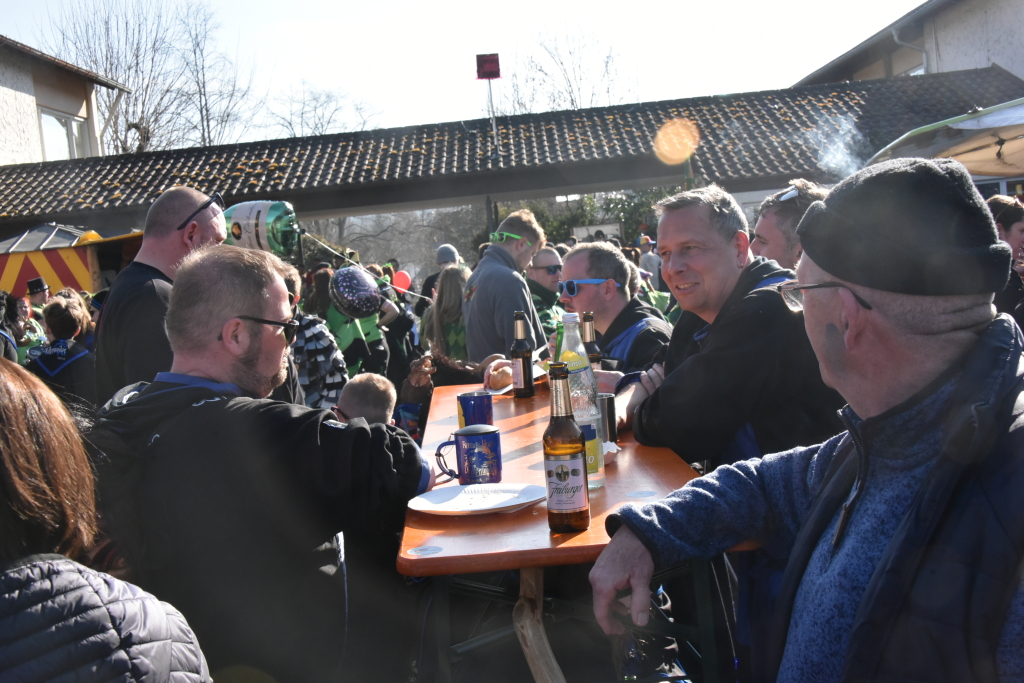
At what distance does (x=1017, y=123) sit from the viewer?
6422 mm

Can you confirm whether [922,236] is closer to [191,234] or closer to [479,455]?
[479,455]

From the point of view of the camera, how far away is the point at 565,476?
6.12 ft

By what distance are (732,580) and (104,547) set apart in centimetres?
243

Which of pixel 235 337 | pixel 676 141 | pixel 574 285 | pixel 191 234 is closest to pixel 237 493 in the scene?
pixel 235 337

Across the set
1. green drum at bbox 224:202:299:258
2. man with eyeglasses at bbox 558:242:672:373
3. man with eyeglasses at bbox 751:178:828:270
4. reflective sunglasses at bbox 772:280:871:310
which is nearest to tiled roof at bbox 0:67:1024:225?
man with eyeglasses at bbox 558:242:672:373

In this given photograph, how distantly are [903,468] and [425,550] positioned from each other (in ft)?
3.49

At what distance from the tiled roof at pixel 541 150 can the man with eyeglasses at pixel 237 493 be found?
16.0 meters

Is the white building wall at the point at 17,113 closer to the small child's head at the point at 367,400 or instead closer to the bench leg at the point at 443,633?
the small child's head at the point at 367,400

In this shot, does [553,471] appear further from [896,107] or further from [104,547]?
[896,107]

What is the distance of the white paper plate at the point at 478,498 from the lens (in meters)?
2.08

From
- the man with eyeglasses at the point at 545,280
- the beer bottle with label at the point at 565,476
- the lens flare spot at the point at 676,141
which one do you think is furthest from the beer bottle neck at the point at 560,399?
the lens flare spot at the point at 676,141

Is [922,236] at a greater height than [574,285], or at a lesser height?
greater

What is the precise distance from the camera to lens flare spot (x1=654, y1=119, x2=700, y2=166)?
18.0 m

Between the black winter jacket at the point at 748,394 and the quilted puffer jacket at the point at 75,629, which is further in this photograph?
the black winter jacket at the point at 748,394
